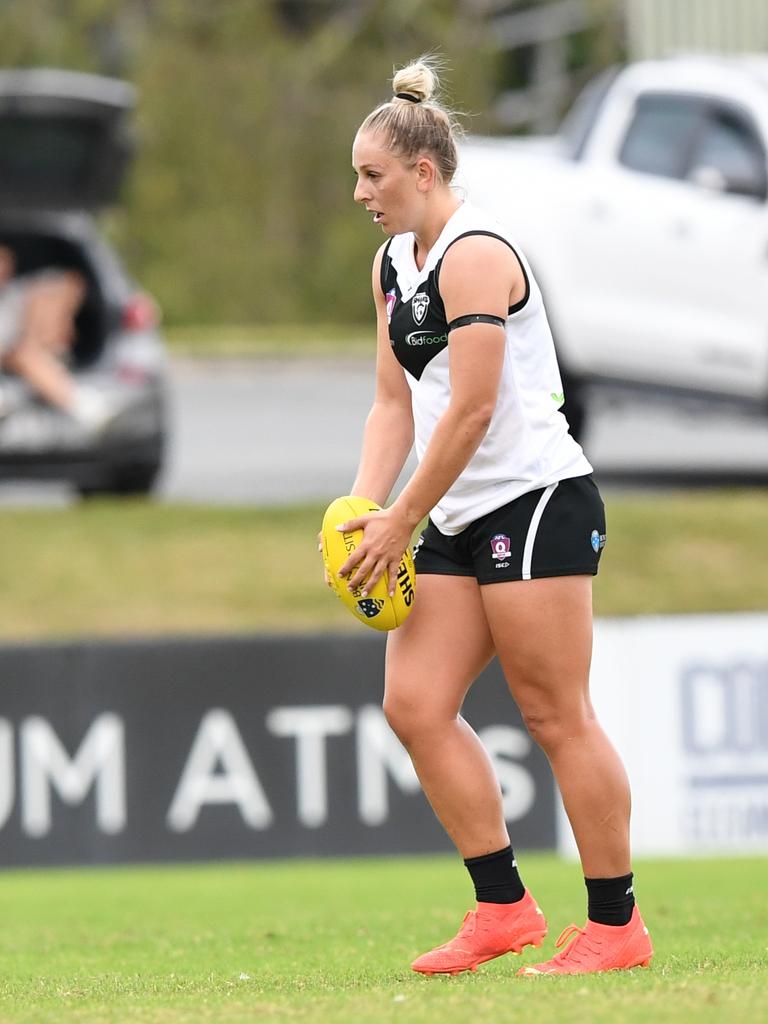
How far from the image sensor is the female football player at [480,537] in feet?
15.0

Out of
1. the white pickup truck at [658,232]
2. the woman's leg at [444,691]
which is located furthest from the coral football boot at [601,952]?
the white pickup truck at [658,232]

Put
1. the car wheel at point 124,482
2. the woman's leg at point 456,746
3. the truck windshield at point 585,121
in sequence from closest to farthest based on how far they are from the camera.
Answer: the woman's leg at point 456,746 → the truck windshield at point 585,121 → the car wheel at point 124,482

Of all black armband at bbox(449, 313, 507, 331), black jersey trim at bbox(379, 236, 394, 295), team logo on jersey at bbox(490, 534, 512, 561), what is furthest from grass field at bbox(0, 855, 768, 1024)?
black jersey trim at bbox(379, 236, 394, 295)

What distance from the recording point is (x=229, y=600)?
41.0ft

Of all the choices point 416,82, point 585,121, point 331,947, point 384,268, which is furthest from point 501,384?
point 585,121

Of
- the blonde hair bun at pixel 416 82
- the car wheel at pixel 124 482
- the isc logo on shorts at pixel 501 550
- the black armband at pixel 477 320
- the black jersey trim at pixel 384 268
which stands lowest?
the car wheel at pixel 124 482

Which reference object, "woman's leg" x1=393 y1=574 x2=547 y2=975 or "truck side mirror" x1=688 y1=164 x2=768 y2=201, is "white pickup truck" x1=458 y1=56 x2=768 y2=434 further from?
"woman's leg" x1=393 y1=574 x2=547 y2=975

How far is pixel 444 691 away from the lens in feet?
15.4

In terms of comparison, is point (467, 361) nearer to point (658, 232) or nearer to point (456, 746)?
point (456, 746)

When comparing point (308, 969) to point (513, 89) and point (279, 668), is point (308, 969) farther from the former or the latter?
A: point (513, 89)

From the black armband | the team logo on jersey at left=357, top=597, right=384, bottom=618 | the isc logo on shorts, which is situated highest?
the black armband

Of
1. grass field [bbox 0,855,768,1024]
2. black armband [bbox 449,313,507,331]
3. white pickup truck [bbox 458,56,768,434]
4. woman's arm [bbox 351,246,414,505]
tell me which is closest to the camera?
grass field [bbox 0,855,768,1024]

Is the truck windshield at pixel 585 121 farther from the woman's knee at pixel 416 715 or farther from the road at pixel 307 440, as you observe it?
the woman's knee at pixel 416 715

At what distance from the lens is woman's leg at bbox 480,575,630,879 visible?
4613mm
